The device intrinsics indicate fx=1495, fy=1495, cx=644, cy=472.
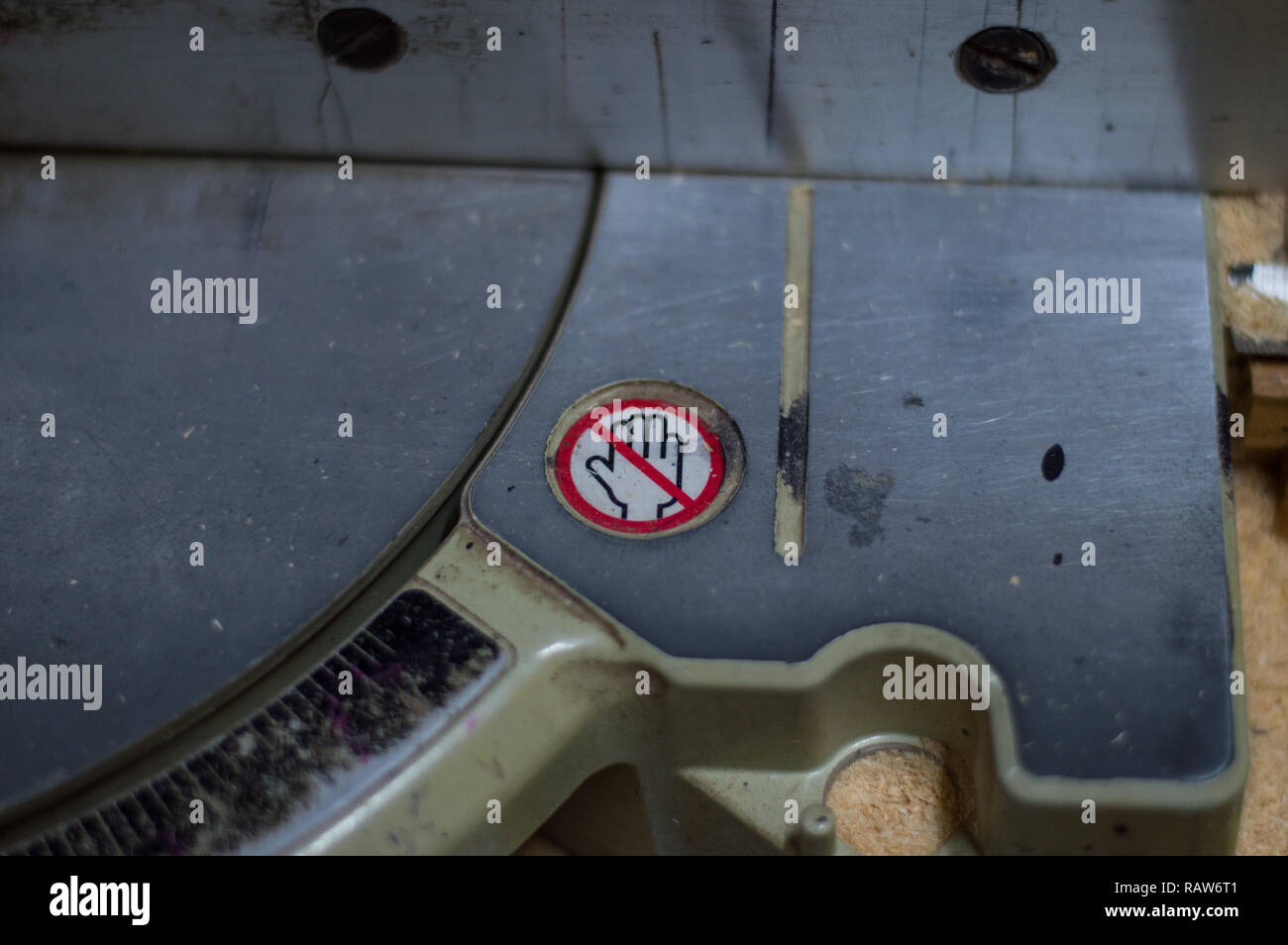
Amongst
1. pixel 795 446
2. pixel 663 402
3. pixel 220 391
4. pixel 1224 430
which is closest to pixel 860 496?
pixel 795 446

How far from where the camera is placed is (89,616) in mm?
1104

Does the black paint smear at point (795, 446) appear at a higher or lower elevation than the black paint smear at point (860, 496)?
higher

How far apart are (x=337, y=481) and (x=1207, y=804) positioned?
67cm

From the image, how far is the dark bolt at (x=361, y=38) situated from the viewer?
3.85 feet

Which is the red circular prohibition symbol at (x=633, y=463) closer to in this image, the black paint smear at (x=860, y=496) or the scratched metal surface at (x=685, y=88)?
the black paint smear at (x=860, y=496)

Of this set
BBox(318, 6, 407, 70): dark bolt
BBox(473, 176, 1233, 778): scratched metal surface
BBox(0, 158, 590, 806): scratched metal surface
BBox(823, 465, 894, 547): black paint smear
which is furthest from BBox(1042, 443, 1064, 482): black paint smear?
BBox(318, 6, 407, 70): dark bolt

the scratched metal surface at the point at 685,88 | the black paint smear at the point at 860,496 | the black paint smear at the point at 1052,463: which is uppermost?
the scratched metal surface at the point at 685,88

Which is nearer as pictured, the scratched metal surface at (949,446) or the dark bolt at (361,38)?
the scratched metal surface at (949,446)

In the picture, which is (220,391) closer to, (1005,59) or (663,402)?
(663,402)

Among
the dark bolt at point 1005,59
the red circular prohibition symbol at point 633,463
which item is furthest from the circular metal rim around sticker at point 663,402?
the dark bolt at point 1005,59

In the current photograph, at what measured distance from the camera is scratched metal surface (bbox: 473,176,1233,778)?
1059 millimetres

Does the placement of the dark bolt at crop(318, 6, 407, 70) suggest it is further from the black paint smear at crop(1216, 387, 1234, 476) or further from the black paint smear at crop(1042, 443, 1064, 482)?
the black paint smear at crop(1216, 387, 1234, 476)

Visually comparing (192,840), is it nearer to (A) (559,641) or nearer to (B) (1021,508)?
(A) (559,641)

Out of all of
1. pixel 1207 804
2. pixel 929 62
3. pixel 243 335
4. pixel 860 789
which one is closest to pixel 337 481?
pixel 243 335
